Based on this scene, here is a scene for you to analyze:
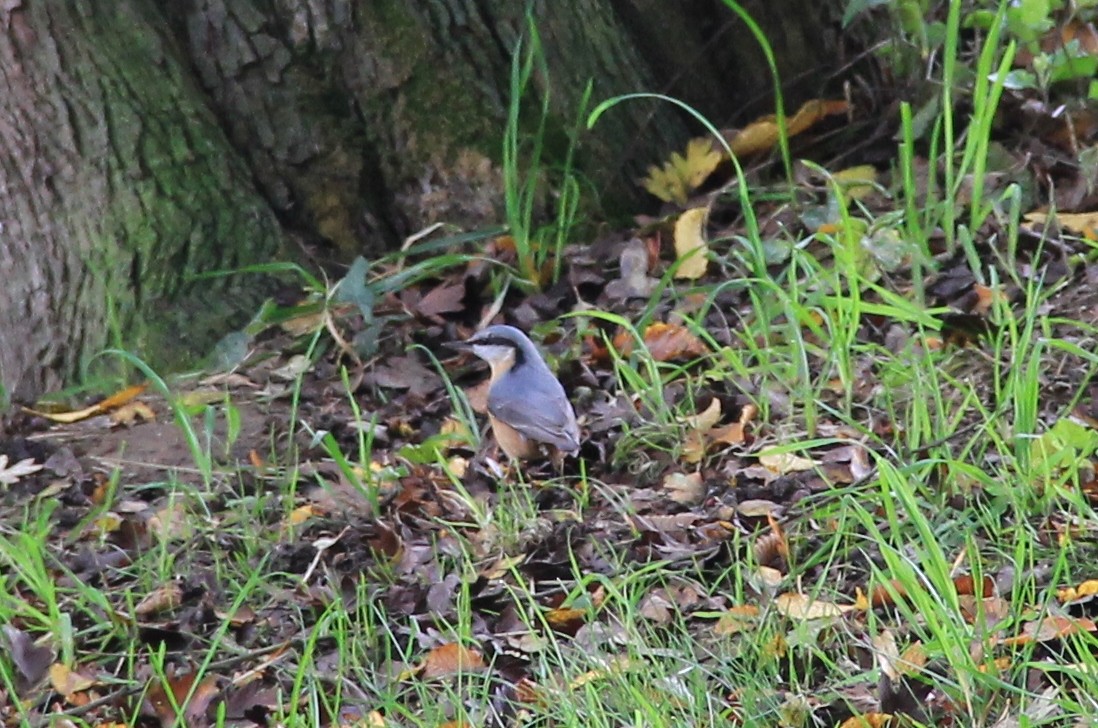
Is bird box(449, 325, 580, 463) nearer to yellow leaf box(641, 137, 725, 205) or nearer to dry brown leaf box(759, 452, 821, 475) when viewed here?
dry brown leaf box(759, 452, 821, 475)

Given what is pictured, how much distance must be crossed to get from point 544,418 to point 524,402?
109mm

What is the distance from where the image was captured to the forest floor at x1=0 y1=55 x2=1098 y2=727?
3.06 meters

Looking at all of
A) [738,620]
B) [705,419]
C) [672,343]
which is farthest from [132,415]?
[738,620]

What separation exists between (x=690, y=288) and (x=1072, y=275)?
3.91 feet

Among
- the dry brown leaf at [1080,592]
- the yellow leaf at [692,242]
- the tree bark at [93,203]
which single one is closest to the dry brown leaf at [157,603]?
the tree bark at [93,203]

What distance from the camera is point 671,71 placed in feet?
17.8

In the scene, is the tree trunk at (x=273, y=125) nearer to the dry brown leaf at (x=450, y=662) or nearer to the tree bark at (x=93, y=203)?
the tree bark at (x=93, y=203)

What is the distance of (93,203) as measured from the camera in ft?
15.9

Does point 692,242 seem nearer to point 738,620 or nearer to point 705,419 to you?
point 705,419

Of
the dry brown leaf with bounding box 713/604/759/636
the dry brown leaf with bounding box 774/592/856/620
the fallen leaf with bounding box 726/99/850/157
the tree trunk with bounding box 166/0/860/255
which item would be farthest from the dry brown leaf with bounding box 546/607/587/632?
the fallen leaf with bounding box 726/99/850/157

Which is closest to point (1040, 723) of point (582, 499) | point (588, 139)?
point (582, 499)

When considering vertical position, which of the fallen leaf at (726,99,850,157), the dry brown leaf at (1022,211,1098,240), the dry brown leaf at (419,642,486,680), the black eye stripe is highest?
the black eye stripe

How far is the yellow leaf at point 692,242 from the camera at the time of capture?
16.0 feet

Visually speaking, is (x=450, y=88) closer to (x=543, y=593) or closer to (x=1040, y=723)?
(x=543, y=593)
